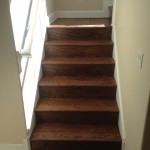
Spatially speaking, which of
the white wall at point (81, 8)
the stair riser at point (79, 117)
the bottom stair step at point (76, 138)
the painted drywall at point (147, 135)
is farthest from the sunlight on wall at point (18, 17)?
the white wall at point (81, 8)

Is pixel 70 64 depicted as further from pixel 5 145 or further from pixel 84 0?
pixel 84 0

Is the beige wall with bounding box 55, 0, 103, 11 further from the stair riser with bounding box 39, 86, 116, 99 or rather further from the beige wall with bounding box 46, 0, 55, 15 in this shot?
the stair riser with bounding box 39, 86, 116, 99

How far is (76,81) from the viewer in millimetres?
2676

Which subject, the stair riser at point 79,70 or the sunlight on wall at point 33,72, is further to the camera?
the stair riser at point 79,70

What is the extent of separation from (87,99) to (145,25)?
4.66 ft

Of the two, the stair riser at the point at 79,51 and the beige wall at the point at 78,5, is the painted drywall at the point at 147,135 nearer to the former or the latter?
the stair riser at the point at 79,51

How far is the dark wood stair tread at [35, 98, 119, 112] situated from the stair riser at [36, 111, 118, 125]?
0.14 feet

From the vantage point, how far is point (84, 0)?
4199 mm

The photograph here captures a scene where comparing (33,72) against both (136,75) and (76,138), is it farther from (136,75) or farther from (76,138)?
(136,75)

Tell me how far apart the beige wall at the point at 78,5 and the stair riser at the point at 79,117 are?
253 cm

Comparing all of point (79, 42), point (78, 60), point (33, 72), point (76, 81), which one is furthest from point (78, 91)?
point (79, 42)

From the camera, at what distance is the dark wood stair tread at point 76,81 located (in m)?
2.61

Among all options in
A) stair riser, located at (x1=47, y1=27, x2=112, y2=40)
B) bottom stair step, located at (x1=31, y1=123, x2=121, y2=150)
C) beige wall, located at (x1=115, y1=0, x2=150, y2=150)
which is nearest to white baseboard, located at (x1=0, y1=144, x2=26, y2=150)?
bottom stair step, located at (x1=31, y1=123, x2=121, y2=150)

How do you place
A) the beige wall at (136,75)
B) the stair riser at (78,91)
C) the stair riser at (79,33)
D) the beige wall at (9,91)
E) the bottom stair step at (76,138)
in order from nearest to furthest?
the beige wall at (136,75), the beige wall at (9,91), the bottom stair step at (76,138), the stair riser at (78,91), the stair riser at (79,33)
